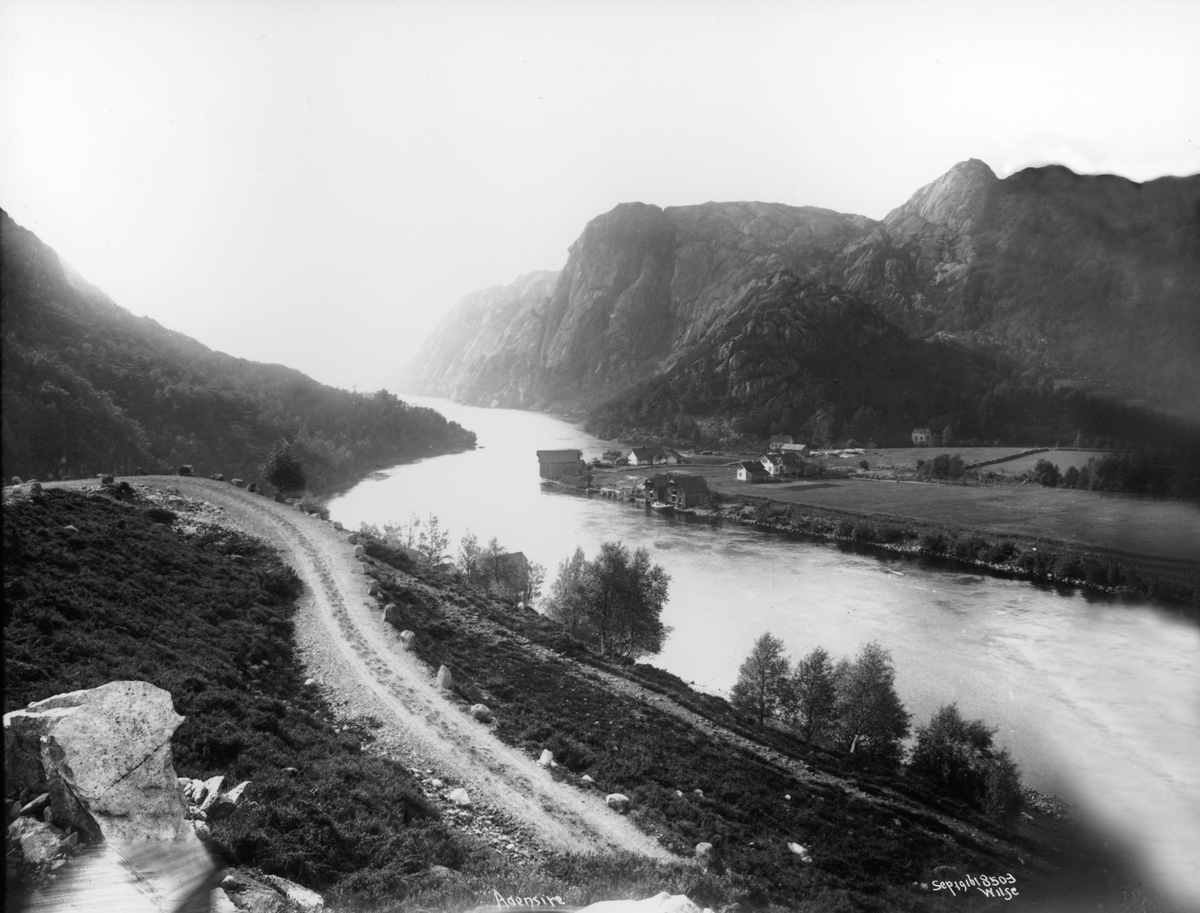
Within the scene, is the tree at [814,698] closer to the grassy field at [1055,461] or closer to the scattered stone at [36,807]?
the scattered stone at [36,807]

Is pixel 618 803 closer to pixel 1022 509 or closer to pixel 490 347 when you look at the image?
pixel 1022 509

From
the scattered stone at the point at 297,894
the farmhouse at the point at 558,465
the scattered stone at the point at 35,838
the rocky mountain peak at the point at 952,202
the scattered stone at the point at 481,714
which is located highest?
the rocky mountain peak at the point at 952,202

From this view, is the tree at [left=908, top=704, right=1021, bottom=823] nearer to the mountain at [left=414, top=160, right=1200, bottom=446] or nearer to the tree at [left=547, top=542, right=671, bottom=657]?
the tree at [left=547, top=542, right=671, bottom=657]

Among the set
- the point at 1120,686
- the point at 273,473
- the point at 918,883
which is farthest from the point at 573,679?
the point at 273,473

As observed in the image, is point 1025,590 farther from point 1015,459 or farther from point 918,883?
point 1015,459

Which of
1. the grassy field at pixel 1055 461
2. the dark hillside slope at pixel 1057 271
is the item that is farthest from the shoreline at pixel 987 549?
the grassy field at pixel 1055 461

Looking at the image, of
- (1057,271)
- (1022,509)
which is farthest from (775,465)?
(1057,271)

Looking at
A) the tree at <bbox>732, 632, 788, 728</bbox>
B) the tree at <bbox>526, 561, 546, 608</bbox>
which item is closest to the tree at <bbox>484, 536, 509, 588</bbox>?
the tree at <bbox>526, 561, 546, 608</bbox>
